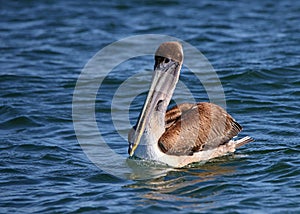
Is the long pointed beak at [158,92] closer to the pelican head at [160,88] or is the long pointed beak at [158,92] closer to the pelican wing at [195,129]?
the pelican head at [160,88]

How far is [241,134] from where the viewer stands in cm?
974

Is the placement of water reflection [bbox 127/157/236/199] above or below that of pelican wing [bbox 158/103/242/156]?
below

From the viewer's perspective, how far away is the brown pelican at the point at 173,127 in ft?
26.5

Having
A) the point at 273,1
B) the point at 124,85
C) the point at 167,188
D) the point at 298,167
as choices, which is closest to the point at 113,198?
the point at 167,188

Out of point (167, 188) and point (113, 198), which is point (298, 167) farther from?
point (113, 198)

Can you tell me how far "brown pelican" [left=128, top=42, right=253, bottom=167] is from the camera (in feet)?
26.5

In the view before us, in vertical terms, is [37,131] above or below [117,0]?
below

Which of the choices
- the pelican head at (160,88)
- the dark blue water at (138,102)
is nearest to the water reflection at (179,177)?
the dark blue water at (138,102)

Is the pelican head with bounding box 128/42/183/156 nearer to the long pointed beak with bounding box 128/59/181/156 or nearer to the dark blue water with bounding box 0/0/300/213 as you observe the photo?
the long pointed beak with bounding box 128/59/181/156

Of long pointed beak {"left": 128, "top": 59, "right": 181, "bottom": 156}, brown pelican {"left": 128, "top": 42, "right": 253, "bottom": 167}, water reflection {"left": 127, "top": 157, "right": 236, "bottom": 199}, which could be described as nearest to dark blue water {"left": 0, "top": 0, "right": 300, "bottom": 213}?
water reflection {"left": 127, "top": 157, "right": 236, "bottom": 199}

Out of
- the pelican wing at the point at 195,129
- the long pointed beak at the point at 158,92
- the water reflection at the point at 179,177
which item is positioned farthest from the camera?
the pelican wing at the point at 195,129

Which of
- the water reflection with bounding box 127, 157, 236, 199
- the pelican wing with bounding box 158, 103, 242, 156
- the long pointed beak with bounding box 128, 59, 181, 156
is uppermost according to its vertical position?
the long pointed beak with bounding box 128, 59, 181, 156

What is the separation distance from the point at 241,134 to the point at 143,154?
2.16 m

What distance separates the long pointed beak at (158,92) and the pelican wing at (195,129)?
32 cm
